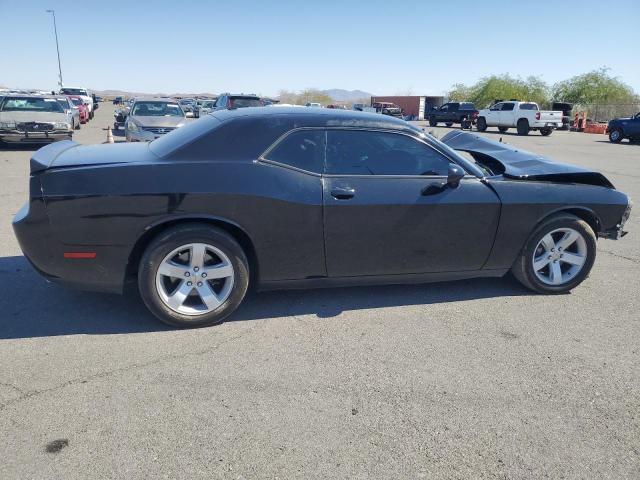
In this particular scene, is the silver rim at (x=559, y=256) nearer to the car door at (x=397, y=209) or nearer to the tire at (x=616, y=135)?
the car door at (x=397, y=209)

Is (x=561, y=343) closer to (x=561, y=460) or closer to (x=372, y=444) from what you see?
(x=561, y=460)

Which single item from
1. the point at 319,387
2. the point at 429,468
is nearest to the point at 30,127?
the point at 319,387

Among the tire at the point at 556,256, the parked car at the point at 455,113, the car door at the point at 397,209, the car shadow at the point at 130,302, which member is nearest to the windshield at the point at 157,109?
the car shadow at the point at 130,302

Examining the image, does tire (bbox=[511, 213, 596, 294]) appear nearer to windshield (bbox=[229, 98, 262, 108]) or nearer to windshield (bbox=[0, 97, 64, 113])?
windshield (bbox=[229, 98, 262, 108])

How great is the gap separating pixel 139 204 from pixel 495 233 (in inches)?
111

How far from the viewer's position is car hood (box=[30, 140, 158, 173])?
133 inches

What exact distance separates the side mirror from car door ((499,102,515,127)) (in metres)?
29.0

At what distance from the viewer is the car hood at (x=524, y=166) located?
166 inches

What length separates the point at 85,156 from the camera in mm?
3703

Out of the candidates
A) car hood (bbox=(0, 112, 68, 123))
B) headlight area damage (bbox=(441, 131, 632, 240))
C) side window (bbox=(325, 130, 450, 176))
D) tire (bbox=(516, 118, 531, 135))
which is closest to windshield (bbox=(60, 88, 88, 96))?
car hood (bbox=(0, 112, 68, 123))

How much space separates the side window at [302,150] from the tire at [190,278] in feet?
2.36

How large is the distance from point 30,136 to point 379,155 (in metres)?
13.1

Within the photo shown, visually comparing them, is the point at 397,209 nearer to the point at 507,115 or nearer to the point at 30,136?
the point at 30,136

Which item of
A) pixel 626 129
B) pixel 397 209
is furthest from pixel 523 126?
pixel 397 209
